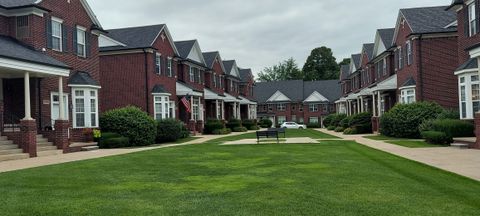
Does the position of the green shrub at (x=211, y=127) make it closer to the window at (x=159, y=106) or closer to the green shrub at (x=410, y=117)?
the window at (x=159, y=106)

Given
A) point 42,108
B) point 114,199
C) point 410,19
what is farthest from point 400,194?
point 410,19

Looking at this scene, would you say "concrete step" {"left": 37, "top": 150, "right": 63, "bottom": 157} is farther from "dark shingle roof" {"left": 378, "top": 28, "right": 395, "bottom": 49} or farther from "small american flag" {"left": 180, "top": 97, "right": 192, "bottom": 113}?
"dark shingle roof" {"left": 378, "top": 28, "right": 395, "bottom": 49}

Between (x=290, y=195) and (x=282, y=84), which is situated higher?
(x=282, y=84)

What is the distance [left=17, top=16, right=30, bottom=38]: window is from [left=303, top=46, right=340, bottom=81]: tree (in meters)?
91.4

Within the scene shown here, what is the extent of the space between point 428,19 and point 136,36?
21478 millimetres

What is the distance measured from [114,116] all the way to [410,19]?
71.4 ft

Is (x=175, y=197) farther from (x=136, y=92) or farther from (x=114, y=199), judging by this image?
(x=136, y=92)

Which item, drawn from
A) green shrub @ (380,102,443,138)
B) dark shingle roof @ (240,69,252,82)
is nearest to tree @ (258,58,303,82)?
dark shingle roof @ (240,69,252,82)

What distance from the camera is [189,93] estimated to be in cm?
3919

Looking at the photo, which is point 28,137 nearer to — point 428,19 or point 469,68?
point 469,68

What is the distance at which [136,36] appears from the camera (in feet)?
116

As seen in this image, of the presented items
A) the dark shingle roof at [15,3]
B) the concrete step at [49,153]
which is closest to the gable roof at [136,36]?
the dark shingle roof at [15,3]

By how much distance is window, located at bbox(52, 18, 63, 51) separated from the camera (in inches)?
938

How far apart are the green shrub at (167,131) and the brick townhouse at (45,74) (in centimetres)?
489
